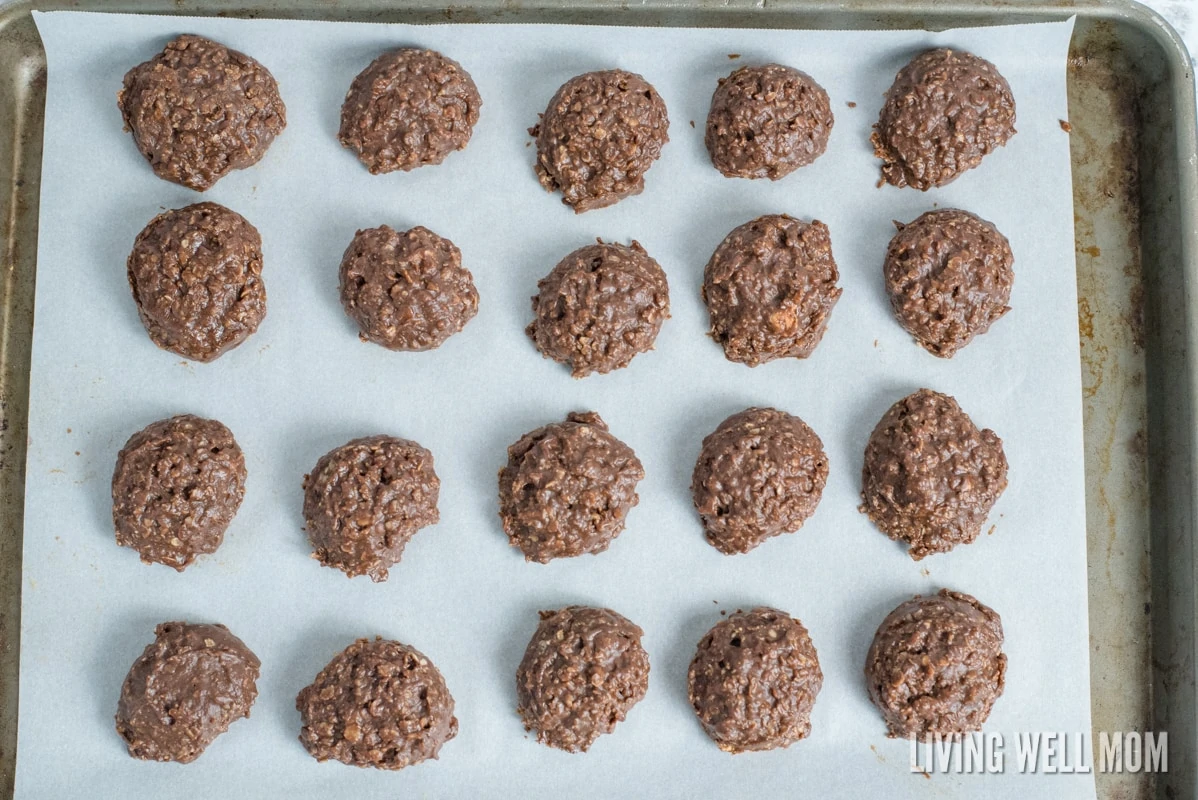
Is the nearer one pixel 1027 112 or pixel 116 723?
pixel 116 723

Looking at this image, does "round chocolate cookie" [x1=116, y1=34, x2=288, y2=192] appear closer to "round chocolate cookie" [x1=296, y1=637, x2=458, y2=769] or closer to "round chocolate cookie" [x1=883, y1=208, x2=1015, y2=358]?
"round chocolate cookie" [x1=296, y1=637, x2=458, y2=769]

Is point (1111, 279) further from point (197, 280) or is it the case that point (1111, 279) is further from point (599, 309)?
point (197, 280)

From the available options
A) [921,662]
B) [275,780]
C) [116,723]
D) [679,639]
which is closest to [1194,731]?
[921,662]

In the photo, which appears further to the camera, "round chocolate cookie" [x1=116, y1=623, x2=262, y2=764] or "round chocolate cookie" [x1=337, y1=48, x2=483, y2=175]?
"round chocolate cookie" [x1=337, y1=48, x2=483, y2=175]

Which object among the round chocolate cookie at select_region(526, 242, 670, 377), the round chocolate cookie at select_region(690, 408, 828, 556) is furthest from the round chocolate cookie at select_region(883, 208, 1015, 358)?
the round chocolate cookie at select_region(526, 242, 670, 377)

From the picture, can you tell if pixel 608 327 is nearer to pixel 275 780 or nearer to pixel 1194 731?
pixel 275 780

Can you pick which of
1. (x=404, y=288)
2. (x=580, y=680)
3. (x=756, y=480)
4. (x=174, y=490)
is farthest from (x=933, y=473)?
(x=174, y=490)
